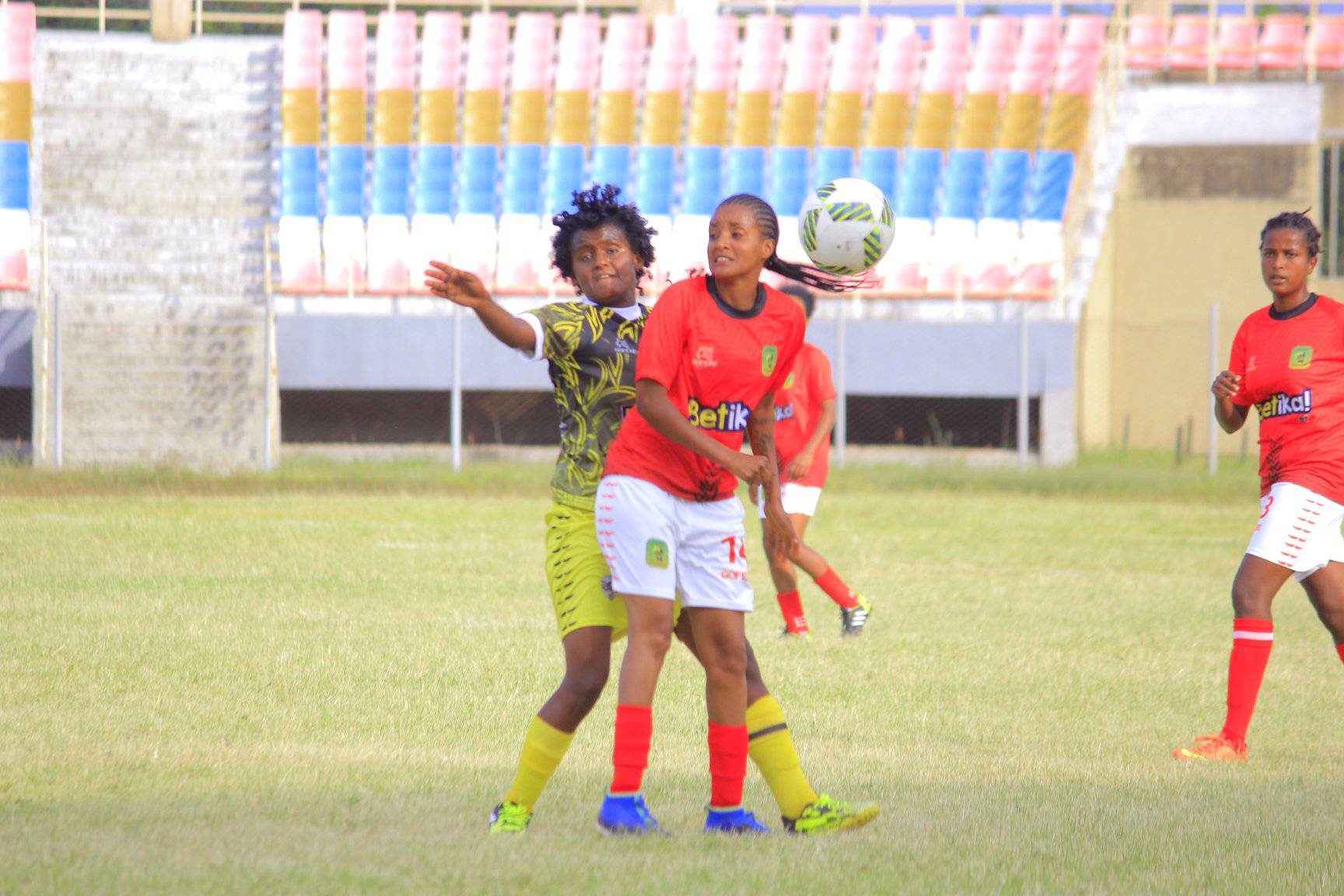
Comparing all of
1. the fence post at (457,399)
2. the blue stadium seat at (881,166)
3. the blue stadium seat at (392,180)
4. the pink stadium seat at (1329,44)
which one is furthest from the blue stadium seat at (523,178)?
the pink stadium seat at (1329,44)

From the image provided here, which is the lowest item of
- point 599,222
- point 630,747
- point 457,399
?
point 630,747

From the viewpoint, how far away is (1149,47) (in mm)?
27500

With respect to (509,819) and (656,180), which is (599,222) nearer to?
(509,819)

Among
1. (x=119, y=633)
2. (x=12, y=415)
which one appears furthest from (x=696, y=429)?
(x=12, y=415)

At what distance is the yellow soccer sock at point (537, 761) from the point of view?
15.8 feet

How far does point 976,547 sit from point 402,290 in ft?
42.1

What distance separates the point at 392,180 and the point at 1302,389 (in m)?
Answer: 21.4

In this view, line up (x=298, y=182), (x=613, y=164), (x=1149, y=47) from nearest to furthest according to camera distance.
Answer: (x=298, y=182)
(x=613, y=164)
(x=1149, y=47)

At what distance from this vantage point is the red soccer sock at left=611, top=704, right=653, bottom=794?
185 inches

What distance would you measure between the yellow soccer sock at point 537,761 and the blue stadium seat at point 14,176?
2357 cm

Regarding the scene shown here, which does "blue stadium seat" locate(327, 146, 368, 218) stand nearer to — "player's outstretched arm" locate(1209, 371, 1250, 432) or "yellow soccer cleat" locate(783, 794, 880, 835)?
"player's outstretched arm" locate(1209, 371, 1250, 432)

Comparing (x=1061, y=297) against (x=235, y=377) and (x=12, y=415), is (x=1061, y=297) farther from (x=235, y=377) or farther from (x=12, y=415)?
(x=12, y=415)

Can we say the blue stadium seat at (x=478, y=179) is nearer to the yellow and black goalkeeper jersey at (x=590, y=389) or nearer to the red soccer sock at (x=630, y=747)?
the yellow and black goalkeeper jersey at (x=590, y=389)

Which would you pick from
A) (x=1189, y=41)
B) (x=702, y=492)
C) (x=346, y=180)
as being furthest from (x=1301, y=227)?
(x=1189, y=41)
